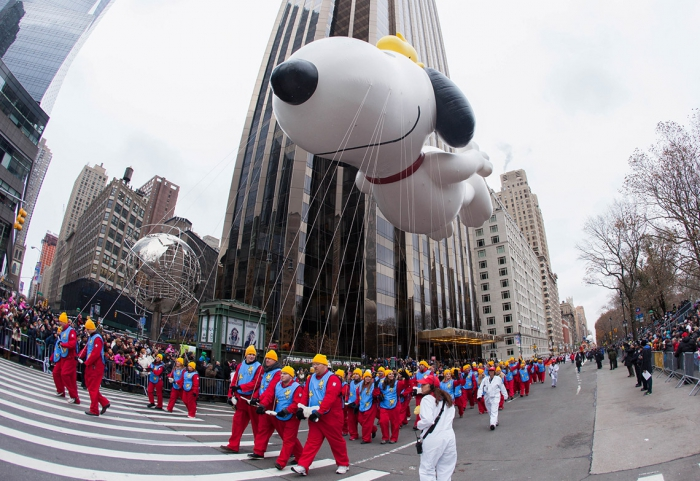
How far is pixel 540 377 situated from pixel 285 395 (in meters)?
24.4

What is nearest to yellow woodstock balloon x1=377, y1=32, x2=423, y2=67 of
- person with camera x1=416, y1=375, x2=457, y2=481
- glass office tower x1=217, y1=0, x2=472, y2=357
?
person with camera x1=416, y1=375, x2=457, y2=481

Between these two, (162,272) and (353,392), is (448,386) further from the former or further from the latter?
(162,272)

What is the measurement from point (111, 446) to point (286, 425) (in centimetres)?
232

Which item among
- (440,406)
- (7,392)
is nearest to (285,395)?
(440,406)

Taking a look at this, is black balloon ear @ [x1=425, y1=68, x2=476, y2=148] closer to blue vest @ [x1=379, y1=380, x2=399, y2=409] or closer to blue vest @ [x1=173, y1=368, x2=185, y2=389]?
blue vest @ [x1=379, y1=380, x2=399, y2=409]

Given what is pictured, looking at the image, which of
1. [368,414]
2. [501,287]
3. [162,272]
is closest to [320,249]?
[162,272]

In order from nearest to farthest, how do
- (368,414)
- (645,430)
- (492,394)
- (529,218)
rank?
(645,430) → (368,414) → (492,394) → (529,218)

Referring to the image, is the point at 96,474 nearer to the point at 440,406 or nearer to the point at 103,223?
the point at 440,406

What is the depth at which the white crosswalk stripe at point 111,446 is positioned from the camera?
4125 millimetres

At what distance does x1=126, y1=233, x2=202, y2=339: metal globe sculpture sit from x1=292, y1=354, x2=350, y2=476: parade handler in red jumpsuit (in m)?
11.3

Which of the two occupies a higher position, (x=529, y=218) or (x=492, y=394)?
(x=529, y=218)

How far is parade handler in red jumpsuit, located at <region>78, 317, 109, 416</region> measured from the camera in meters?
7.17

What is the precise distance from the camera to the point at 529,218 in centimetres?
13012

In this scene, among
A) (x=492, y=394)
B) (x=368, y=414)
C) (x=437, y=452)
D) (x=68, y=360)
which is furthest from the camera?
(x=492, y=394)
